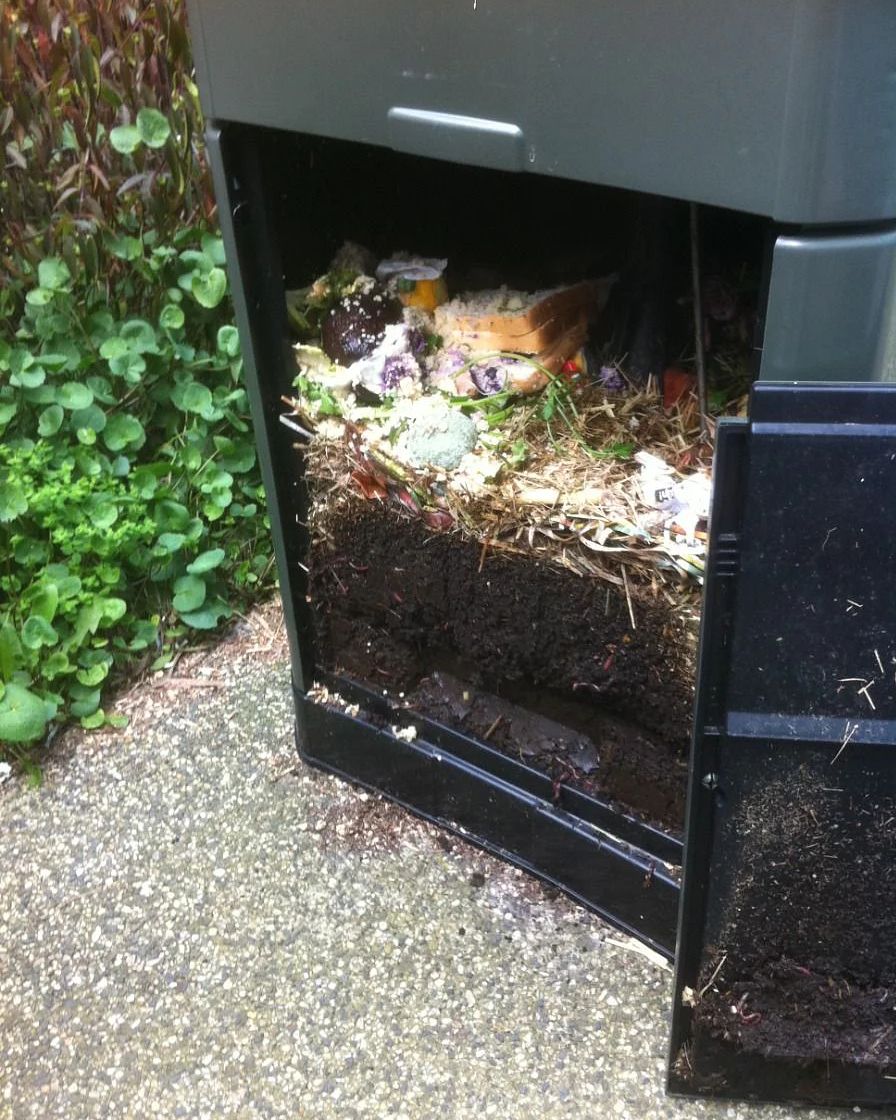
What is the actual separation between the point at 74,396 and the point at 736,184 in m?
1.72

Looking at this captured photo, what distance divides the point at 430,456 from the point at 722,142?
0.72 metres

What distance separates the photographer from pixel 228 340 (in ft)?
7.91

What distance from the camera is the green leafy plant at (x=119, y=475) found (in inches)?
89.4

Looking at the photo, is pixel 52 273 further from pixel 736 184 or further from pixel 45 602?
pixel 736 184

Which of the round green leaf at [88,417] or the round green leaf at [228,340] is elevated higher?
the round green leaf at [228,340]

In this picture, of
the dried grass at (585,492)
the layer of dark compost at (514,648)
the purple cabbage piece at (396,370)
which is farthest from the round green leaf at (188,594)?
the purple cabbage piece at (396,370)

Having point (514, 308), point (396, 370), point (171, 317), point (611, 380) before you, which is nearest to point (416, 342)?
point (396, 370)

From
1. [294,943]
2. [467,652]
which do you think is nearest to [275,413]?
[467,652]

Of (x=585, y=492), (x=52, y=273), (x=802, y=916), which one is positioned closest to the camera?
(x=802, y=916)

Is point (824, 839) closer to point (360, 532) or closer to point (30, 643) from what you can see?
point (360, 532)

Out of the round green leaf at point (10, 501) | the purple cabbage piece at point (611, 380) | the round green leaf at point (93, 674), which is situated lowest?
the round green leaf at point (93, 674)

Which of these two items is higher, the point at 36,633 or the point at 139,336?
the point at 139,336

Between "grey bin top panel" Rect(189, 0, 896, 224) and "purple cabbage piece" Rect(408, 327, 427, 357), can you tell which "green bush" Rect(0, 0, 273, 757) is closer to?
"purple cabbage piece" Rect(408, 327, 427, 357)

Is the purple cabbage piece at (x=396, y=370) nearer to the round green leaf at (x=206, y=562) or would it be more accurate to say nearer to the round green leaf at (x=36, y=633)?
the round green leaf at (x=206, y=562)
